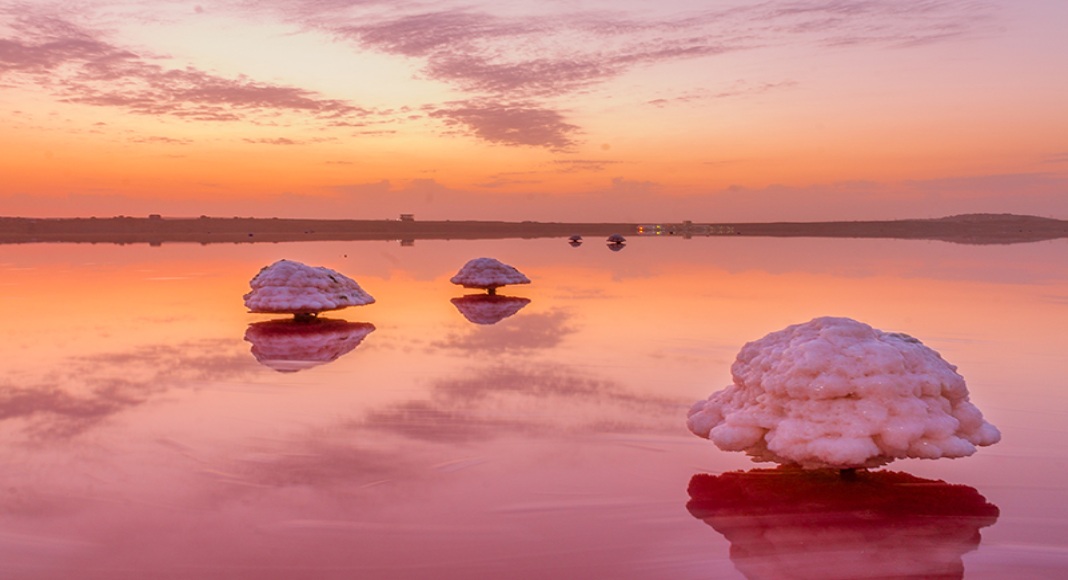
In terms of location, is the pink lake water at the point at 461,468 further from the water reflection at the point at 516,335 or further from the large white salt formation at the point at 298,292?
the large white salt formation at the point at 298,292

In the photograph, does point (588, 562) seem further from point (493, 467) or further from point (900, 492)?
point (900, 492)

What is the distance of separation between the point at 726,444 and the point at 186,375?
992 cm

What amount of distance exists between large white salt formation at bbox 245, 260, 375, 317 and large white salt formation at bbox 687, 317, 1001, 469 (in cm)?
Answer: 1315

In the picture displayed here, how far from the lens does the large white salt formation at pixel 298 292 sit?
18.5 metres

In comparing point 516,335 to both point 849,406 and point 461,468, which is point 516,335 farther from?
point 849,406

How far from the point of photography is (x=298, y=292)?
18828 millimetres

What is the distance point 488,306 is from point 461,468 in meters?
16.6

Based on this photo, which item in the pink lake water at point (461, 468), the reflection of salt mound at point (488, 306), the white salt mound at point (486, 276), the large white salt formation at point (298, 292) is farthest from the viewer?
the white salt mound at point (486, 276)

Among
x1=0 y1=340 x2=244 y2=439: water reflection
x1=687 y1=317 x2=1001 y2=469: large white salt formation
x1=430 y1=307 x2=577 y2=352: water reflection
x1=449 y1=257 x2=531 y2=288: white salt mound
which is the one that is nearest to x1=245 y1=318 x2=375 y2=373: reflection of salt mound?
x1=0 y1=340 x2=244 y2=439: water reflection

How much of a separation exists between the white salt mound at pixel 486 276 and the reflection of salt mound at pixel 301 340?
6.20 m

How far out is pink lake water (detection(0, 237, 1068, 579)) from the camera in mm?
5914

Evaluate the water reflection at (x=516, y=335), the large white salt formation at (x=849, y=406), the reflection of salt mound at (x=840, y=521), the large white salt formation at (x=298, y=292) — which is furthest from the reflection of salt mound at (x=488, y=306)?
the reflection of salt mound at (x=840, y=521)

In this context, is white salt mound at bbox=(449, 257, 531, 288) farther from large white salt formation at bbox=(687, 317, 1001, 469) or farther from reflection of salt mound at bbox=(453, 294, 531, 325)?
large white salt formation at bbox=(687, 317, 1001, 469)

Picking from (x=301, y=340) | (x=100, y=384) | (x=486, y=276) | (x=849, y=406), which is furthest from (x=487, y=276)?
(x=849, y=406)
